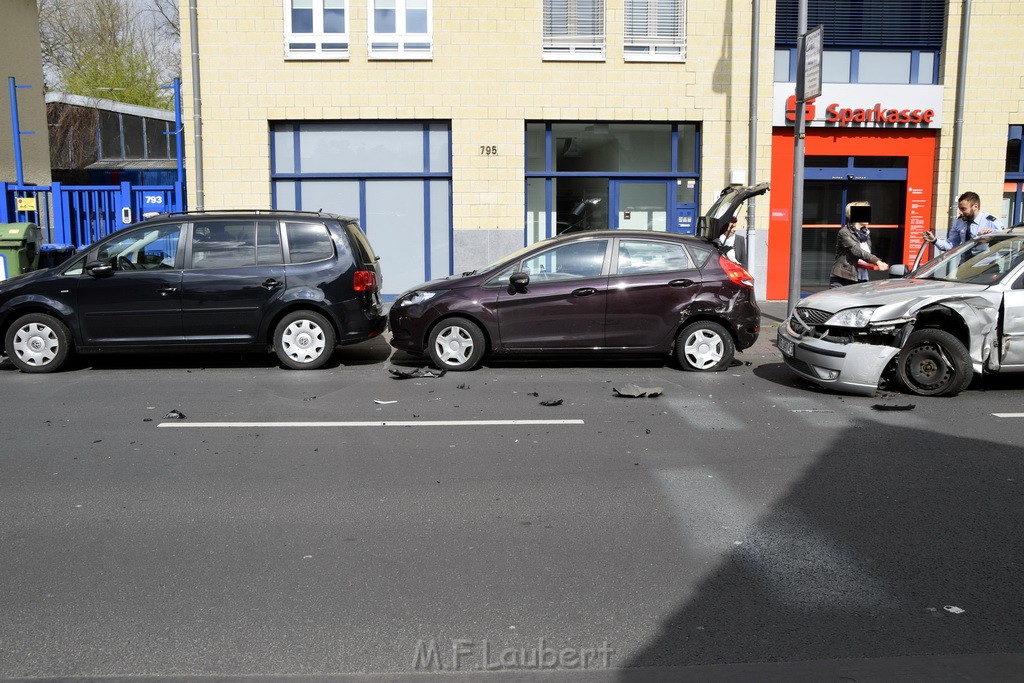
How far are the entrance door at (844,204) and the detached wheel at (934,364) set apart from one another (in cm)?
918

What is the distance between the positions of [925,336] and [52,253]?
519 inches

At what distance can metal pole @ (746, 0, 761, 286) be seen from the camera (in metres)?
16.5

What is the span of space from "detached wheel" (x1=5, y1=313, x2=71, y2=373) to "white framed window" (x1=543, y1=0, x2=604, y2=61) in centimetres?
981

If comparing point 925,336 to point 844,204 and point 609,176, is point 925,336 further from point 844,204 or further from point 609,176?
point 844,204

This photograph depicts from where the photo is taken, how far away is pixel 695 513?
524cm

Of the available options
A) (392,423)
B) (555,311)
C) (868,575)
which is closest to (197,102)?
(555,311)

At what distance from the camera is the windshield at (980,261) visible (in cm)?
893

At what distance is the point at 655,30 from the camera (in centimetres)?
1675

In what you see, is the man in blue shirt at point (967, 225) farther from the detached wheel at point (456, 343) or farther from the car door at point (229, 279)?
the car door at point (229, 279)

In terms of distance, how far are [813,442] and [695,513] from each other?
212cm

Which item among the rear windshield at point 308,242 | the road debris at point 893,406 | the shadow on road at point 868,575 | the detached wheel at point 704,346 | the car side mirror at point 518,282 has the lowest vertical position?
the road debris at point 893,406

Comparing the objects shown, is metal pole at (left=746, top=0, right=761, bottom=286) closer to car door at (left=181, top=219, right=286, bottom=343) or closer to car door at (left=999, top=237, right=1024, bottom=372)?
car door at (left=999, top=237, right=1024, bottom=372)

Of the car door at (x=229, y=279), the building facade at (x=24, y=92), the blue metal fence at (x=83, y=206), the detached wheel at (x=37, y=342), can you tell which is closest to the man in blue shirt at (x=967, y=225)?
the car door at (x=229, y=279)

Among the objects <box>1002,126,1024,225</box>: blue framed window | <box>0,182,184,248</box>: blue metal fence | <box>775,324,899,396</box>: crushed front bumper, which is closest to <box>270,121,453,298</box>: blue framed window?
<box>0,182,184,248</box>: blue metal fence
